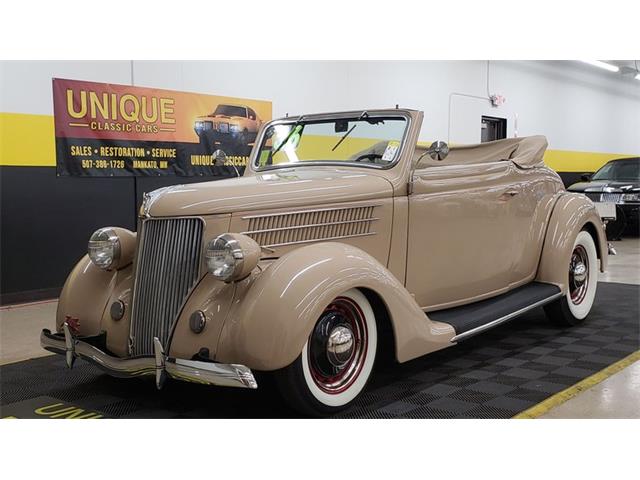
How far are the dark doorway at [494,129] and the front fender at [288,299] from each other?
32.2 feet

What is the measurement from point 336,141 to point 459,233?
1.00m

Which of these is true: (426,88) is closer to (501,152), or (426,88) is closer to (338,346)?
(501,152)

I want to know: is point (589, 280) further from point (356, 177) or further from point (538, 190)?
point (356, 177)

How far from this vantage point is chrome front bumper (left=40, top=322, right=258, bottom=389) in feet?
8.54

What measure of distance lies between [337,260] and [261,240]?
1.43 ft

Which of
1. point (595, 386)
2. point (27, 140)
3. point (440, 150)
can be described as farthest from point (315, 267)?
point (27, 140)

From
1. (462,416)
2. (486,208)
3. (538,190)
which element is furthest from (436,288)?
(538,190)

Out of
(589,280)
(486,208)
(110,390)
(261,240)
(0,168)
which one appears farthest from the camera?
(0,168)

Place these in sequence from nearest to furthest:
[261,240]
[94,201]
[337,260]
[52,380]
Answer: [337,260], [261,240], [52,380], [94,201]

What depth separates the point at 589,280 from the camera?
5.20 m

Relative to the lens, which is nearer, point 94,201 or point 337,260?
point 337,260

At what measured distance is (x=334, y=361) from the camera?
9.82 ft

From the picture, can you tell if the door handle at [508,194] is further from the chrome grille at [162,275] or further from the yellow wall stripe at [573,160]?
the yellow wall stripe at [573,160]

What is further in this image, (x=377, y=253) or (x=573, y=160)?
(x=573, y=160)
